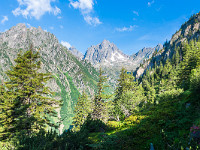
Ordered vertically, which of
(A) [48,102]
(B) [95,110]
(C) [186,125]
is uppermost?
(A) [48,102]

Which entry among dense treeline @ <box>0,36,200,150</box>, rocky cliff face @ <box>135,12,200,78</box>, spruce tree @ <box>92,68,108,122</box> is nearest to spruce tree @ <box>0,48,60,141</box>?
→ dense treeline @ <box>0,36,200,150</box>

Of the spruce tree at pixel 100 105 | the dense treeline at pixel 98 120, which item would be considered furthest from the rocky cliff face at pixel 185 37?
the spruce tree at pixel 100 105

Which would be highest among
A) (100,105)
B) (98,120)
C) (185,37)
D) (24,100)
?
(185,37)

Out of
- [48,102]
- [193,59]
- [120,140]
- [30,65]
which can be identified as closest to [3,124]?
[48,102]

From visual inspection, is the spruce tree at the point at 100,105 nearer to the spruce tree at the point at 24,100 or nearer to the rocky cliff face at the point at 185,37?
the spruce tree at the point at 24,100

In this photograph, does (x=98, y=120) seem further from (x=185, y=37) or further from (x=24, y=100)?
(x=185, y=37)

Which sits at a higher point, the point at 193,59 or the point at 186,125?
the point at 193,59

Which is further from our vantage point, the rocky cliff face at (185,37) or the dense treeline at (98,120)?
the rocky cliff face at (185,37)

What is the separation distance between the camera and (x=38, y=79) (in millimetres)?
15797

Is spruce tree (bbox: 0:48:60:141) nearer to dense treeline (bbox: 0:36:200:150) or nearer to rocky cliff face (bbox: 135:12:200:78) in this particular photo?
dense treeline (bbox: 0:36:200:150)

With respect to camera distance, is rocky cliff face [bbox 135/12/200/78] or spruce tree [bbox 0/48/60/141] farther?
rocky cliff face [bbox 135/12/200/78]

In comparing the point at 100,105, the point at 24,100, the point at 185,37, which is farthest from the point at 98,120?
the point at 185,37

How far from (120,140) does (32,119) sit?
11.2 metres

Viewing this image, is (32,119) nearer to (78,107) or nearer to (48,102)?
(48,102)
